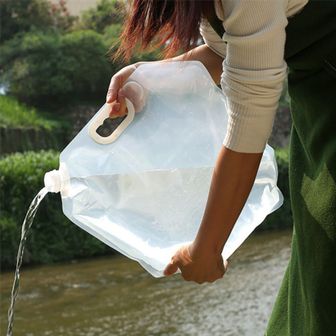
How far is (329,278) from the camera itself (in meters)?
1.20

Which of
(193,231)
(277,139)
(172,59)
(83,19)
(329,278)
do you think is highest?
(172,59)

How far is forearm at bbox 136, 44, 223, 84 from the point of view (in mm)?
1424

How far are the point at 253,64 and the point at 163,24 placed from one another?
0.14 meters

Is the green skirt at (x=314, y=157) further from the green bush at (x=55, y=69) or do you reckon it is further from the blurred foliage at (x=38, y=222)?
the green bush at (x=55, y=69)

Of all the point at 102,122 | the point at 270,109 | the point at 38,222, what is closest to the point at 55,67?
the point at 38,222

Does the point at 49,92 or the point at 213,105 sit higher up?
the point at 213,105

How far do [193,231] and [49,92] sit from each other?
8864mm

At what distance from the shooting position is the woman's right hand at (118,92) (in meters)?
1.42

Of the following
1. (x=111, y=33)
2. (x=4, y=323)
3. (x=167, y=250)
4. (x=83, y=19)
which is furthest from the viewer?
(x=83, y=19)

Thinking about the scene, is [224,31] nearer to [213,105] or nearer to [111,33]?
[213,105]

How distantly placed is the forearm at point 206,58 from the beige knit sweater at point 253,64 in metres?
0.32

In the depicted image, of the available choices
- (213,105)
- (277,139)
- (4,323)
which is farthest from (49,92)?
(213,105)

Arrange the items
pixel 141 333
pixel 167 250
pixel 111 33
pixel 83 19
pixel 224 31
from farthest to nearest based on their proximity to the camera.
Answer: pixel 83 19
pixel 111 33
pixel 141 333
pixel 167 250
pixel 224 31

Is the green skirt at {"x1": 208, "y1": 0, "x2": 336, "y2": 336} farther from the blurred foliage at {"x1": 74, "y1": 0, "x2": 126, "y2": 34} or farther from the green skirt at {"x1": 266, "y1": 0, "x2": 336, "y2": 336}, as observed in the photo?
the blurred foliage at {"x1": 74, "y1": 0, "x2": 126, "y2": 34}
